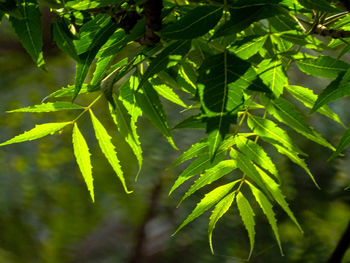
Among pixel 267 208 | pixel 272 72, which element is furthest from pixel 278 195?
pixel 272 72

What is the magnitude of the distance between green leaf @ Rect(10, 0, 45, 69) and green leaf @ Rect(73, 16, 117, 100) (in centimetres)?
3

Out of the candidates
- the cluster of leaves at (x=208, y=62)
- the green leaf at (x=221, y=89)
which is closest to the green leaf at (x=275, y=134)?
the cluster of leaves at (x=208, y=62)

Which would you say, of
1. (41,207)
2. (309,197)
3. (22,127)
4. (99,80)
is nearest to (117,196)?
(41,207)

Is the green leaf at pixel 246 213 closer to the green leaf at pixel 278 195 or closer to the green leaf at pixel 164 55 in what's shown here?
the green leaf at pixel 278 195

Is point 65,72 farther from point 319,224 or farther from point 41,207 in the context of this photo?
point 319,224

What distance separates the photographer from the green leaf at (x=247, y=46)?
0.34 metres

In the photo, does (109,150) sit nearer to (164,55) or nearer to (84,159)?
(84,159)

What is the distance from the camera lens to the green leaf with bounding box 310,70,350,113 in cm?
34

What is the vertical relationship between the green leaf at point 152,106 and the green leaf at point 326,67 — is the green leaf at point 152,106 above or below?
below

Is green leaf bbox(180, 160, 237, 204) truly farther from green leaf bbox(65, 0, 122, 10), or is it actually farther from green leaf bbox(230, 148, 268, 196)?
green leaf bbox(65, 0, 122, 10)

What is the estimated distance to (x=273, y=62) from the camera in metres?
0.36

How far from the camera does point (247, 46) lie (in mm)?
344

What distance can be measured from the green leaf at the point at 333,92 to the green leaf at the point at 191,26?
104mm

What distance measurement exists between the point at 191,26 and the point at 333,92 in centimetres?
12
